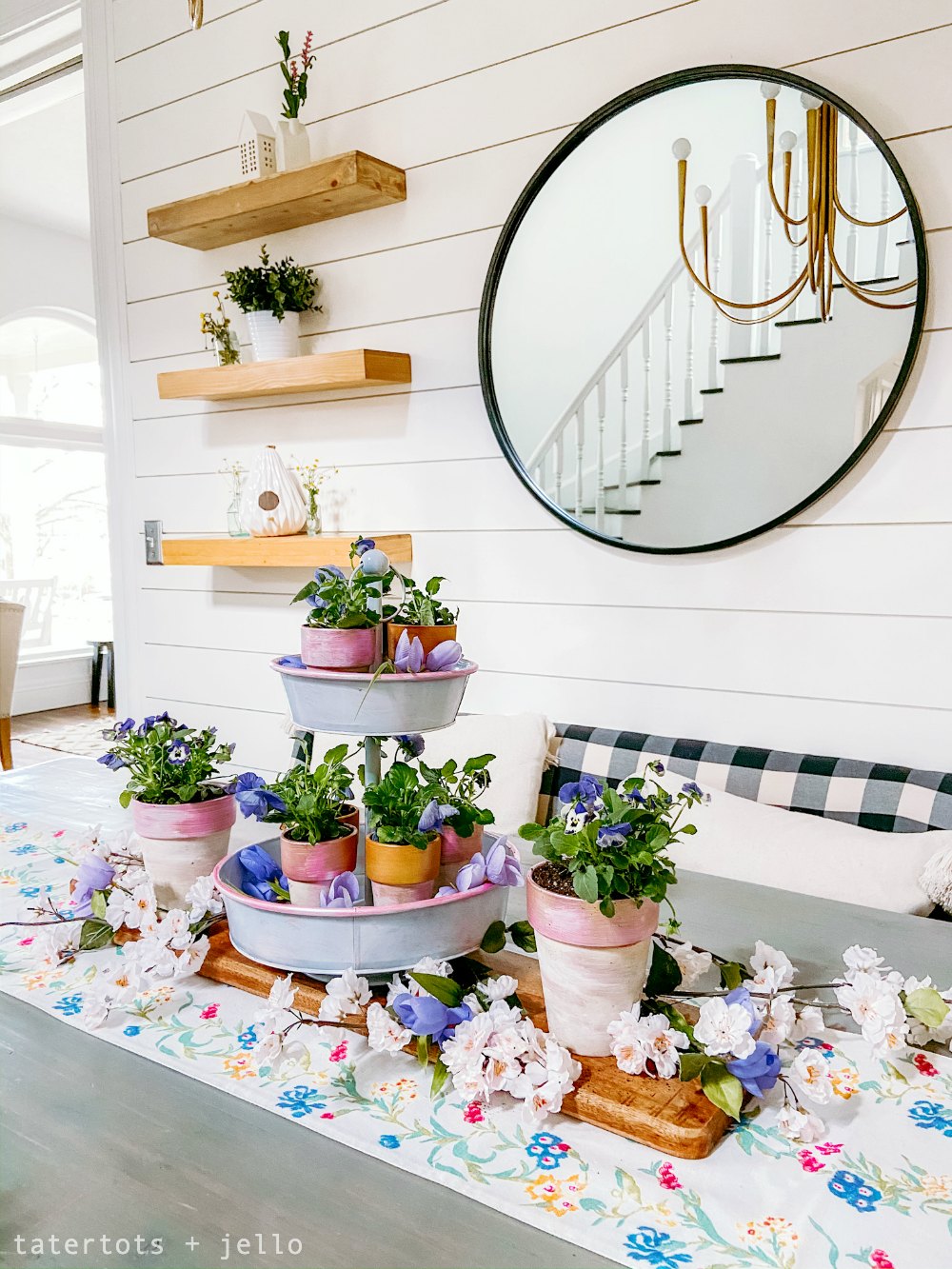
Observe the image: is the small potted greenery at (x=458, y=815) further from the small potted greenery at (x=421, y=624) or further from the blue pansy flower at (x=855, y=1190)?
the blue pansy flower at (x=855, y=1190)

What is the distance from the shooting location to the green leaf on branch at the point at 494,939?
916 mm

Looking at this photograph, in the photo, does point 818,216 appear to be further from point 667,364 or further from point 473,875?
point 473,875

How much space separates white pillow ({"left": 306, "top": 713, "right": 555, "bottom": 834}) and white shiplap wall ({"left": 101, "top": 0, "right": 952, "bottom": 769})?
17cm

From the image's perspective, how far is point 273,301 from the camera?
230 centimetres

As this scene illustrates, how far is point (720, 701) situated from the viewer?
1899mm

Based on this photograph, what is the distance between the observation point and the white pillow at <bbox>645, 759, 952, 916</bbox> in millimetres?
1399

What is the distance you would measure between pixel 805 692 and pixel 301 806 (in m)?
1.14

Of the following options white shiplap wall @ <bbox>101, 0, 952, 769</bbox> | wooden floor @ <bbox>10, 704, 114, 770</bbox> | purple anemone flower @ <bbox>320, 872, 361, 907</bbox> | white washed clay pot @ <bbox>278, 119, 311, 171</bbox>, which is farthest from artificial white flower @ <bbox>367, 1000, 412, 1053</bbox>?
wooden floor @ <bbox>10, 704, 114, 770</bbox>

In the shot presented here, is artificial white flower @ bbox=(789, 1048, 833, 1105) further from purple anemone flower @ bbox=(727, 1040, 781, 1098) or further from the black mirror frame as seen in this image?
the black mirror frame

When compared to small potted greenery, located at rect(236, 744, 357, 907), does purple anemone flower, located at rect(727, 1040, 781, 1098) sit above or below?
below

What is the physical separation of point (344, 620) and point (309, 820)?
195mm

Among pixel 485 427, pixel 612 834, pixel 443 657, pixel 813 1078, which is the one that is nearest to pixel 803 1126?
pixel 813 1078

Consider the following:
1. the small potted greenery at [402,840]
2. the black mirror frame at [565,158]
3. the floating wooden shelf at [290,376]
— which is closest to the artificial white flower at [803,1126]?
the small potted greenery at [402,840]

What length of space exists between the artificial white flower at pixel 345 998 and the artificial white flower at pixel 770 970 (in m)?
0.34
